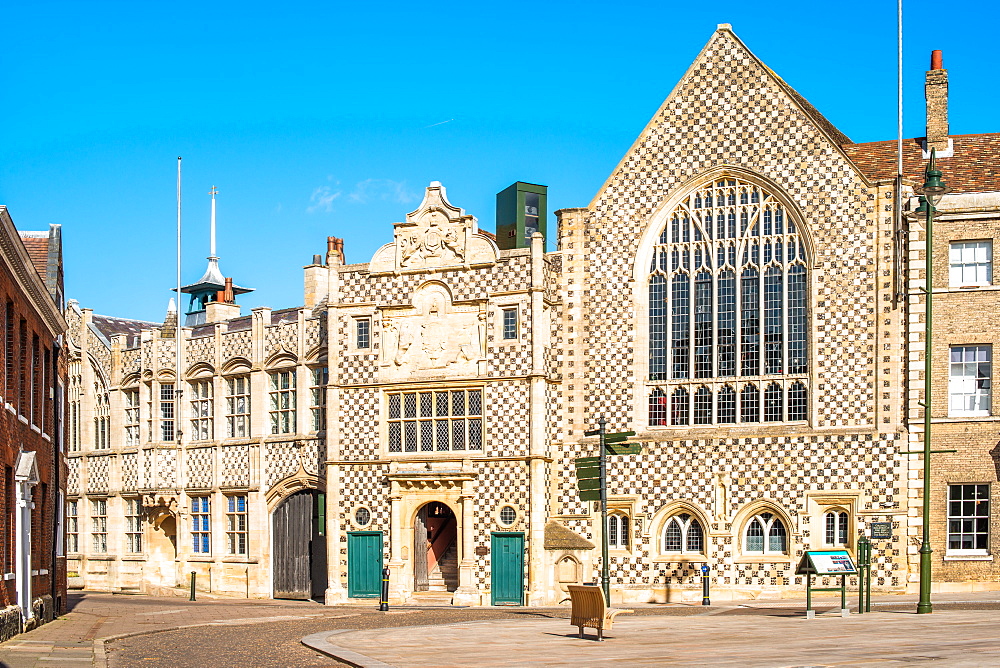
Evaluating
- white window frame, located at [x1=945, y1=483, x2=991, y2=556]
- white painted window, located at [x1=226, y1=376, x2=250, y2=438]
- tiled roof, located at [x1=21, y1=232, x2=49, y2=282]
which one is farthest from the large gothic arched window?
tiled roof, located at [x1=21, y1=232, x2=49, y2=282]

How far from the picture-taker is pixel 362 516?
39.8 metres

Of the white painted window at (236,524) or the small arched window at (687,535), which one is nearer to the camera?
the small arched window at (687,535)

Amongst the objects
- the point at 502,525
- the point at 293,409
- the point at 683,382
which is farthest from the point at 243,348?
the point at 683,382

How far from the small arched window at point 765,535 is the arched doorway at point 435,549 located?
861 centimetres

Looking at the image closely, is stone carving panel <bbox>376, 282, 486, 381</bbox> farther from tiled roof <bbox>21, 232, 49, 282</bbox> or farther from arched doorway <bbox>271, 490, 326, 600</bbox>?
tiled roof <bbox>21, 232, 49, 282</bbox>

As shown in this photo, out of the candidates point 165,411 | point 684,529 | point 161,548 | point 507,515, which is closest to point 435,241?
point 507,515

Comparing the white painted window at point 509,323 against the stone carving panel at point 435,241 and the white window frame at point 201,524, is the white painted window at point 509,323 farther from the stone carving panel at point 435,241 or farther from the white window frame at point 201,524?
the white window frame at point 201,524

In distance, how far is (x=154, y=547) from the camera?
154 ft

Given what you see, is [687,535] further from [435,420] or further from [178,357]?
[178,357]

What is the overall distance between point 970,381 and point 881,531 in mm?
4482

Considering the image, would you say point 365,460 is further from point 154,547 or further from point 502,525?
point 154,547

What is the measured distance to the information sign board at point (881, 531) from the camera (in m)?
34.9

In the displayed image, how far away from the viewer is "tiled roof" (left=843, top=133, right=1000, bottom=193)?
119ft

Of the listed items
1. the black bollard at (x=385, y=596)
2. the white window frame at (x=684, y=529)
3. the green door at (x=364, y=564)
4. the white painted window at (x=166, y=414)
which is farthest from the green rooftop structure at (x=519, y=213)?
the black bollard at (x=385, y=596)
